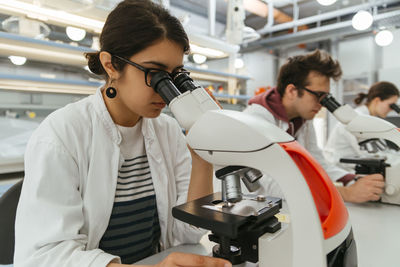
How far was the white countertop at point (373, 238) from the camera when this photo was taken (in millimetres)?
894

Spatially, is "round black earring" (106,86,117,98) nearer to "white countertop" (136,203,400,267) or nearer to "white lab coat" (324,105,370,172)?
"white countertop" (136,203,400,267)

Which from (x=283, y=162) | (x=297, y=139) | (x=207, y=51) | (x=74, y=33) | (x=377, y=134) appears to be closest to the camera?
(x=283, y=162)

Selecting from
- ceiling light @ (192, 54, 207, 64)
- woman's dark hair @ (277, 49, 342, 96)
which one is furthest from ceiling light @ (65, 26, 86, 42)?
woman's dark hair @ (277, 49, 342, 96)

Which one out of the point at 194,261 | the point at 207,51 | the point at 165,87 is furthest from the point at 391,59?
the point at 194,261

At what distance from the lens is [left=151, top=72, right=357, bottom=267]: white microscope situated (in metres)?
0.53

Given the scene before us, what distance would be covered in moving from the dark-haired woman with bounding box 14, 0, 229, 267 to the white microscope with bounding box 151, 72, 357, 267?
101 millimetres

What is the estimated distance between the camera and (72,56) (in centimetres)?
231

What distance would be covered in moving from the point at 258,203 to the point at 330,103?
3.46ft

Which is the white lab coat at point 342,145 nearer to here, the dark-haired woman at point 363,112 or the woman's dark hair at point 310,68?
the dark-haired woman at point 363,112

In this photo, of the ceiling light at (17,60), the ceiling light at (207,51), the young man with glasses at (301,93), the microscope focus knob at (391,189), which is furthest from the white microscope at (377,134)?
A: the ceiling light at (17,60)

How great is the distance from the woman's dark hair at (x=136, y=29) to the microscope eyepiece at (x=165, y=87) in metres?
0.21

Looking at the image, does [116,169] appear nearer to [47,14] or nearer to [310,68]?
[310,68]

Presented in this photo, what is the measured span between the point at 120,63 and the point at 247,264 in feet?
2.24

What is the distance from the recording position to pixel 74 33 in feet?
7.48
